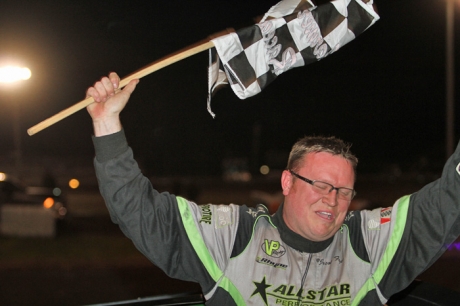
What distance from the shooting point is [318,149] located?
294cm

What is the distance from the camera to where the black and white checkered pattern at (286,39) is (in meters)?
3.10

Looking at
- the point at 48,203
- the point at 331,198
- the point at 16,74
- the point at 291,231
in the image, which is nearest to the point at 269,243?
the point at 291,231

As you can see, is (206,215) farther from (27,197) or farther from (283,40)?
(27,197)

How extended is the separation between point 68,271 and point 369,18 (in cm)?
735

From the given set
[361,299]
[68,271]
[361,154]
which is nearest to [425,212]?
[361,299]

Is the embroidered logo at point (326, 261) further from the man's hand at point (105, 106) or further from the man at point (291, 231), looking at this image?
the man's hand at point (105, 106)

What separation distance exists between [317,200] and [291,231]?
0.22 metres

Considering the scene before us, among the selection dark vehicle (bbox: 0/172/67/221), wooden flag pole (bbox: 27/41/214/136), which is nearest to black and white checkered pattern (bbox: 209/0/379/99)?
wooden flag pole (bbox: 27/41/214/136)

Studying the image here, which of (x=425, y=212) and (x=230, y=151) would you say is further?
(x=230, y=151)

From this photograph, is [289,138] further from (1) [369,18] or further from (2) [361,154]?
(1) [369,18]

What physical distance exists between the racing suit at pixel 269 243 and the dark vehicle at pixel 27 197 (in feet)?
33.9

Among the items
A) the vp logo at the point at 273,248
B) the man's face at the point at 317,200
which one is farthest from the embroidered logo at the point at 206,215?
the man's face at the point at 317,200

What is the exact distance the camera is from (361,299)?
2.89 meters

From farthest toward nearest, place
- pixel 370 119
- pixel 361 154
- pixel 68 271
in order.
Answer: pixel 361 154, pixel 370 119, pixel 68 271
